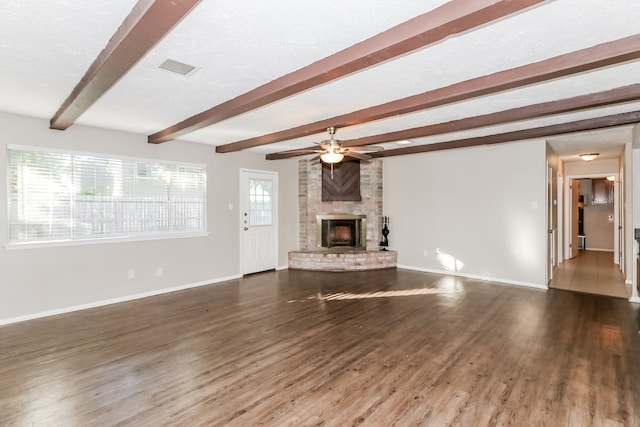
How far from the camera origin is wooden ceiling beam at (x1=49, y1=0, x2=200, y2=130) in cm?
164

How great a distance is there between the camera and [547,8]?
1.86 m

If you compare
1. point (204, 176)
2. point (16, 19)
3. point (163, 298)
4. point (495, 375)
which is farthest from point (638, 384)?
point (204, 176)

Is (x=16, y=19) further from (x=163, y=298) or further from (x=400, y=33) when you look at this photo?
(x=163, y=298)

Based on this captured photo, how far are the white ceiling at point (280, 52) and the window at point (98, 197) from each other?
0.78 metres

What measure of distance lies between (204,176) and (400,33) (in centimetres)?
472

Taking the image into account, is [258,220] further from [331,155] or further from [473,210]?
[473,210]

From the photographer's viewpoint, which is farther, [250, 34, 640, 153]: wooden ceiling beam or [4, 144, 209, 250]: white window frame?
[4, 144, 209, 250]: white window frame

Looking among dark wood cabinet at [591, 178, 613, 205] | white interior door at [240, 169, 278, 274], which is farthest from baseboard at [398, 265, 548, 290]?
dark wood cabinet at [591, 178, 613, 205]

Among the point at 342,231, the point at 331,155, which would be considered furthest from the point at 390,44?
the point at 342,231

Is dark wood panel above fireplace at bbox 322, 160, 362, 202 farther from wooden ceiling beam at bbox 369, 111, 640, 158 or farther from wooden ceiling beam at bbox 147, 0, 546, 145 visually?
wooden ceiling beam at bbox 147, 0, 546, 145

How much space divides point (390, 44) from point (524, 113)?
2.53 metres

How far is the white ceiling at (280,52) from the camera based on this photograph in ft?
6.11

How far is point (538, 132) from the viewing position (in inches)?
187

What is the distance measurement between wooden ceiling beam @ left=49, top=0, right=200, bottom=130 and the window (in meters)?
1.74
